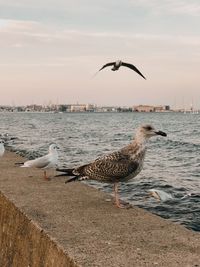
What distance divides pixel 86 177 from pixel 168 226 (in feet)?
5.63

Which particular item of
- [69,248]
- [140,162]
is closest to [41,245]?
[69,248]

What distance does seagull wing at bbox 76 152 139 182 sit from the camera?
19.4 feet

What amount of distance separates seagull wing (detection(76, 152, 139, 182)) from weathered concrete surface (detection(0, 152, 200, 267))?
33 centimetres

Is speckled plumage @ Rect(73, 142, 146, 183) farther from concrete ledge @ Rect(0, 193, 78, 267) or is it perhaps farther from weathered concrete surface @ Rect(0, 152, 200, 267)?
concrete ledge @ Rect(0, 193, 78, 267)

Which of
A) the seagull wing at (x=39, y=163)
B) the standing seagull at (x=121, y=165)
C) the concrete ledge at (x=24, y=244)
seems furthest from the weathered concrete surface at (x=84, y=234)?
the seagull wing at (x=39, y=163)

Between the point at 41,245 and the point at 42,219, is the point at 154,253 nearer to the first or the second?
the point at 41,245

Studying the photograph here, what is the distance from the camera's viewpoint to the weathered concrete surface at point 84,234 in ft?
12.2

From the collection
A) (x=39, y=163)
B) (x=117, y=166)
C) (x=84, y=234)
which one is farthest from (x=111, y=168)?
(x=39, y=163)

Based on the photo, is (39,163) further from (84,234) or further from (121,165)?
(84,234)

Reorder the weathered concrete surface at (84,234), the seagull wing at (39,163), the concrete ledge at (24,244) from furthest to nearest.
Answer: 1. the seagull wing at (39,163)
2. the concrete ledge at (24,244)
3. the weathered concrete surface at (84,234)

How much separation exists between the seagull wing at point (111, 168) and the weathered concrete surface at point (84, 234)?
0.33 metres

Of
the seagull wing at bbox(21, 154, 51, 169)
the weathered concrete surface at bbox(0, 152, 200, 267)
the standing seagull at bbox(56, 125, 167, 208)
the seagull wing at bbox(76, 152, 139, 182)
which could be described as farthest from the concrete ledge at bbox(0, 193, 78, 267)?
the seagull wing at bbox(21, 154, 51, 169)

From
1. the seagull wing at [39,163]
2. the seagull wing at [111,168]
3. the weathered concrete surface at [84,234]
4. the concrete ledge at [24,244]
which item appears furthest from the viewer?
the seagull wing at [39,163]

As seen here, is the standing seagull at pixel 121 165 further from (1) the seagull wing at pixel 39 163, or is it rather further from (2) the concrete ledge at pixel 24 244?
(1) the seagull wing at pixel 39 163
